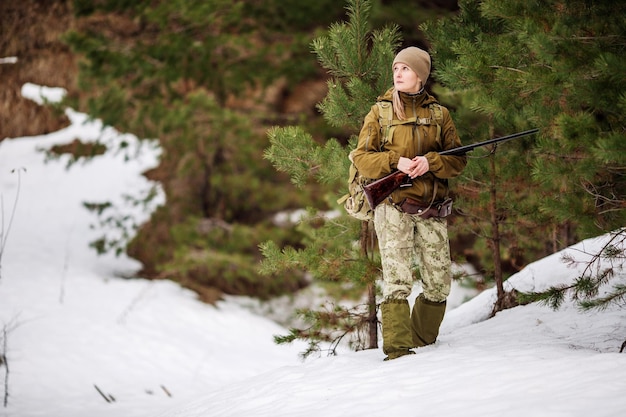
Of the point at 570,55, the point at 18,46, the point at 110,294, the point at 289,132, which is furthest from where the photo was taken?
the point at 18,46

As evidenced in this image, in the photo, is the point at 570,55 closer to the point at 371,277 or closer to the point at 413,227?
the point at 413,227

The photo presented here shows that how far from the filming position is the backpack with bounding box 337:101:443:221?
4.15 m

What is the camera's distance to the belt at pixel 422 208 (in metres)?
4.14

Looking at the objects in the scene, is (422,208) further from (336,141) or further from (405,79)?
(336,141)

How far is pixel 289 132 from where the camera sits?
4977 mm

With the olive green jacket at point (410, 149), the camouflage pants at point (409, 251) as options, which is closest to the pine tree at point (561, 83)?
the olive green jacket at point (410, 149)

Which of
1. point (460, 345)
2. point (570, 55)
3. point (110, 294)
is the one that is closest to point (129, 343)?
point (110, 294)

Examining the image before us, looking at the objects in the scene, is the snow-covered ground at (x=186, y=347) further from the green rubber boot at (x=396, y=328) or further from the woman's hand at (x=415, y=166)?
the woman's hand at (x=415, y=166)

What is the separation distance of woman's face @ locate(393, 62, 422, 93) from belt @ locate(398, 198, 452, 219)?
754 mm

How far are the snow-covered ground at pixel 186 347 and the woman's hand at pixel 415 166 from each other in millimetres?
1237

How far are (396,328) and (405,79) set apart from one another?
1.69 metres

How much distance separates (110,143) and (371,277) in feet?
26.9

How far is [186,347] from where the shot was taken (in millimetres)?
9117

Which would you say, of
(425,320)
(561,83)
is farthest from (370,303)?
(561,83)
